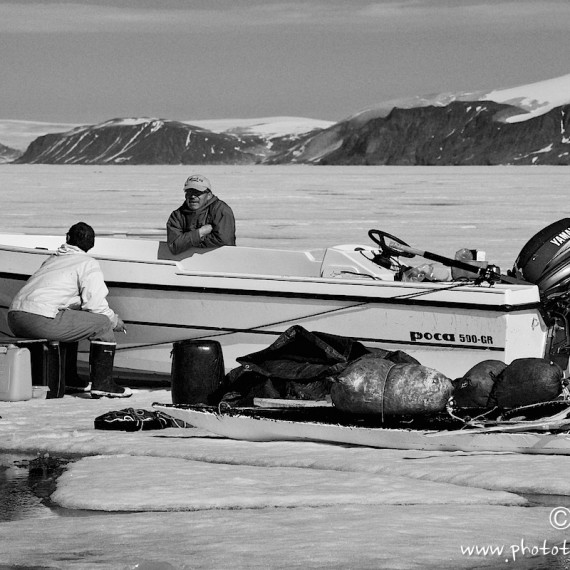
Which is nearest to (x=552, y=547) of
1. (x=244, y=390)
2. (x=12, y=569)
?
(x=12, y=569)

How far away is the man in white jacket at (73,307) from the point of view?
8188 millimetres

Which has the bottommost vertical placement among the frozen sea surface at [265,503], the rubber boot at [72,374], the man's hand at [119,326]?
the frozen sea surface at [265,503]

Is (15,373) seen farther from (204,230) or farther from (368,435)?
(368,435)

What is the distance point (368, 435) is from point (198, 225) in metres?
3.59

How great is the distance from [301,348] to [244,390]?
466 millimetres

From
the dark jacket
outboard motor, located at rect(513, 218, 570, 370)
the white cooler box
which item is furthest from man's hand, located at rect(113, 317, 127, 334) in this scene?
outboard motor, located at rect(513, 218, 570, 370)

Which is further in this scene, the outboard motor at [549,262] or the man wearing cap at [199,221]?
the man wearing cap at [199,221]

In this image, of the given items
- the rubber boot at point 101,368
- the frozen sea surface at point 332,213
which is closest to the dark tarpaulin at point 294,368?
the rubber boot at point 101,368

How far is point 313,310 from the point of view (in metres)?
8.51

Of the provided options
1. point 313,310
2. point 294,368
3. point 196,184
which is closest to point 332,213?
point 196,184

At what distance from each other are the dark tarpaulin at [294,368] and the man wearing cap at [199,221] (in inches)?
79.9

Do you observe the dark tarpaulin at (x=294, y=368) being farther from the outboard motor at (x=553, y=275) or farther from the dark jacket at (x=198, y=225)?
the dark jacket at (x=198, y=225)

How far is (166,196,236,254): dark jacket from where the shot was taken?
9562 millimetres

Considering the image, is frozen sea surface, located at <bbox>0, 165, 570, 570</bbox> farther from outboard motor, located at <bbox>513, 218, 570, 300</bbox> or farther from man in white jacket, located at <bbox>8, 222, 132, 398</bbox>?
outboard motor, located at <bbox>513, 218, 570, 300</bbox>
